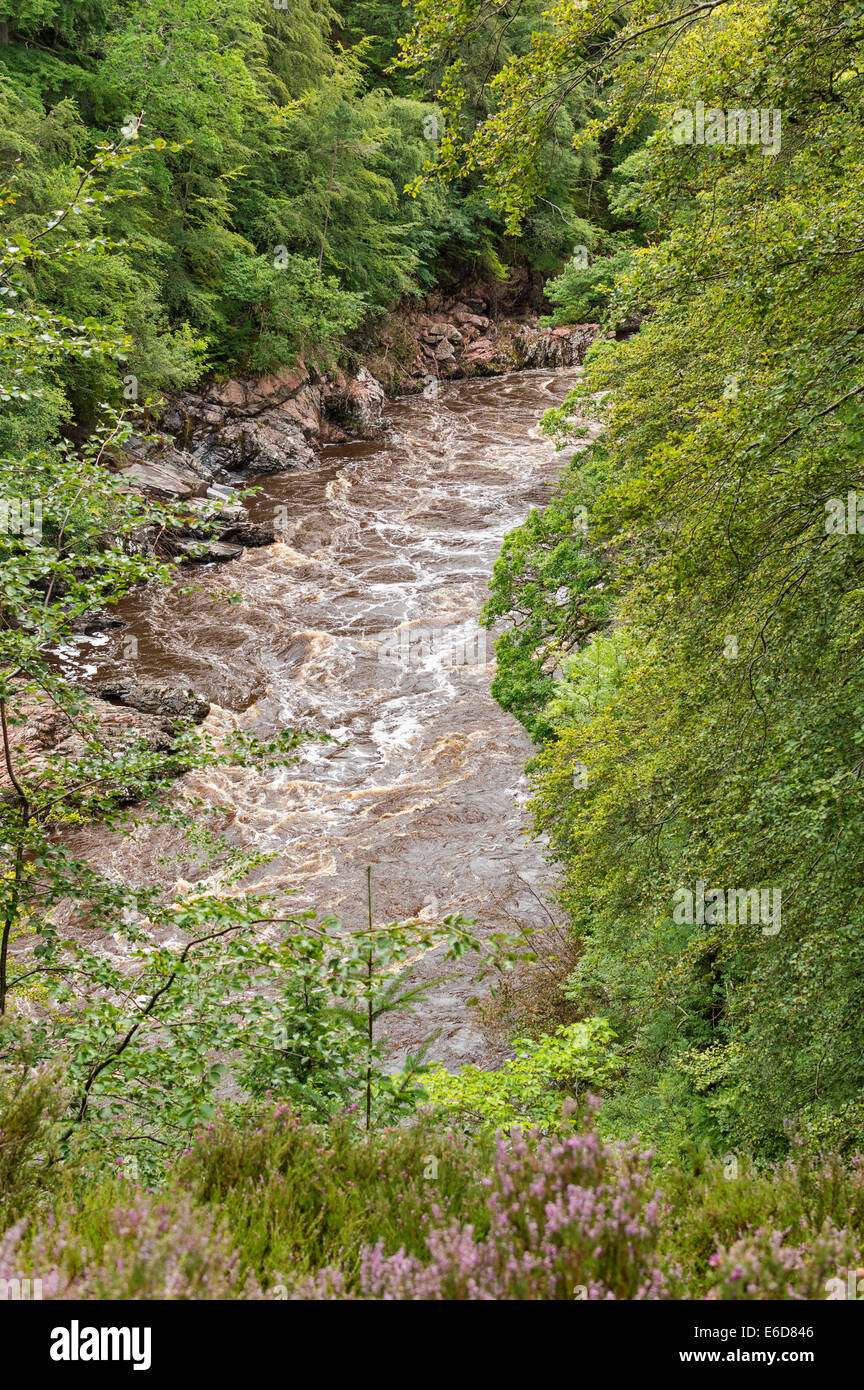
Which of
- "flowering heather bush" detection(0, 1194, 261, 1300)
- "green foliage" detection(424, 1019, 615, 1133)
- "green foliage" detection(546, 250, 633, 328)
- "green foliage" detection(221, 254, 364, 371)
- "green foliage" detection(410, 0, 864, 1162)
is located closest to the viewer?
"flowering heather bush" detection(0, 1194, 261, 1300)

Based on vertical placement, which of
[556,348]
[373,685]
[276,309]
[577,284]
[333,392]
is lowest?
[373,685]

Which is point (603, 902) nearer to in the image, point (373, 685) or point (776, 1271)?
point (776, 1271)

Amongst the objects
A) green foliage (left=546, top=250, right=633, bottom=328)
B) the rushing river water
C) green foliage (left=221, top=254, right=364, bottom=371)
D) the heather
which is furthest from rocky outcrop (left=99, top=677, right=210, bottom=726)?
green foliage (left=221, top=254, right=364, bottom=371)

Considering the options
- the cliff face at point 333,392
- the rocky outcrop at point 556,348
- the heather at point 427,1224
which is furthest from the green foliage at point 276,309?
the heather at point 427,1224

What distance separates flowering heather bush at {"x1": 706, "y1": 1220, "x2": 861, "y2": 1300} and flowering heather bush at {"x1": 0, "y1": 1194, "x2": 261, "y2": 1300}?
1.15 m

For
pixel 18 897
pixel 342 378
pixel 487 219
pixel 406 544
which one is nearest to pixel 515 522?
pixel 406 544

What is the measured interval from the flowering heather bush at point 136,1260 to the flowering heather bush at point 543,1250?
244mm

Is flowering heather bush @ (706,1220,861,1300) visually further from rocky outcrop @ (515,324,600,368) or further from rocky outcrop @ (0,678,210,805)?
rocky outcrop @ (515,324,600,368)

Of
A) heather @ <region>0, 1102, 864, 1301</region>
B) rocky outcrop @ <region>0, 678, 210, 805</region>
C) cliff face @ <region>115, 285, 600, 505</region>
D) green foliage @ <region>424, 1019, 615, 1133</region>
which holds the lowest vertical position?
green foliage @ <region>424, 1019, 615, 1133</region>

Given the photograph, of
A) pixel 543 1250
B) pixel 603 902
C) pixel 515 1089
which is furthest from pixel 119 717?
pixel 543 1250

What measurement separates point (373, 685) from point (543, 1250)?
14.7 m

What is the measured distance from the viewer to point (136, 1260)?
1974mm

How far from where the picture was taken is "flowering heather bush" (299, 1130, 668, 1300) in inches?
79.9
